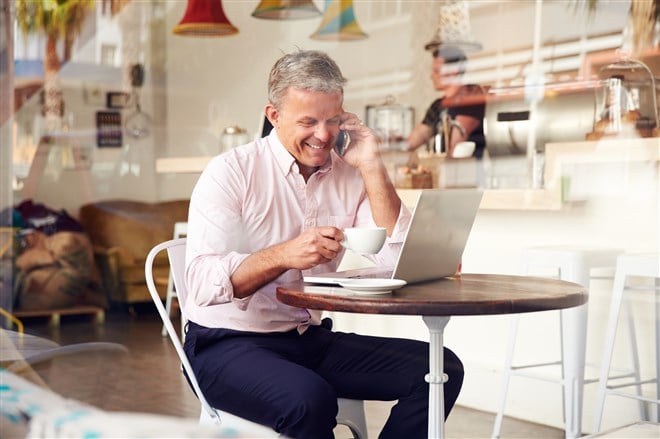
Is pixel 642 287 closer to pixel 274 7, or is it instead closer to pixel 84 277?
pixel 274 7

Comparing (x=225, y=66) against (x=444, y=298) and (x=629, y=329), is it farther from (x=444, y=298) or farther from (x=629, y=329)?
(x=444, y=298)

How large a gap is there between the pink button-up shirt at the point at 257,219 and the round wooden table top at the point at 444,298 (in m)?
0.21

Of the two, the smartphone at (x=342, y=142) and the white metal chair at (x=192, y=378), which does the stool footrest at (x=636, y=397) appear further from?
the smartphone at (x=342, y=142)

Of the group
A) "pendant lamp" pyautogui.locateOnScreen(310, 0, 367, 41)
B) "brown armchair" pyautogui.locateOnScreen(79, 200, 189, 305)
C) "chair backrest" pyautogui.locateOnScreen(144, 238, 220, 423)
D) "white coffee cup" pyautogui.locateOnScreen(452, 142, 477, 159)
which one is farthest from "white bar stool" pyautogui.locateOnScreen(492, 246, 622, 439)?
"brown armchair" pyautogui.locateOnScreen(79, 200, 189, 305)

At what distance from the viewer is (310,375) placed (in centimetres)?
197

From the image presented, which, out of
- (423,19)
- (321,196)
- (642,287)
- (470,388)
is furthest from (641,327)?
(423,19)

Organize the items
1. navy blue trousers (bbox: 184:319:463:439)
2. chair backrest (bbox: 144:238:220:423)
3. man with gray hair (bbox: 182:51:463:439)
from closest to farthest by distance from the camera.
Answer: navy blue trousers (bbox: 184:319:463:439) < man with gray hair (bbox: 182:51:463:439) < chair backrest (bbox: 144:238:220:423)

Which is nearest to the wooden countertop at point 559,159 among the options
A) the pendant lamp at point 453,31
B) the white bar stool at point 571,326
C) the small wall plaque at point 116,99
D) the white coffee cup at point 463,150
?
the white bar stool at point 571,326

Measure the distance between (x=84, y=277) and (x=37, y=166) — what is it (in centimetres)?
68

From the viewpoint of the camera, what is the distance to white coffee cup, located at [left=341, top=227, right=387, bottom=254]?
1.88 metres

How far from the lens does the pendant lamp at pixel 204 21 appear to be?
4.83 meters

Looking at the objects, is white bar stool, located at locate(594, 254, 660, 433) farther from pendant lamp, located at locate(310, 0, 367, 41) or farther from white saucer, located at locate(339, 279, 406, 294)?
pendant lamp, located at locate(310, 0, 367, 41)

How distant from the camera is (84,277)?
552cm

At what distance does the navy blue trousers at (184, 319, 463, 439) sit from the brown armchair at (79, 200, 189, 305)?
10.2ft
